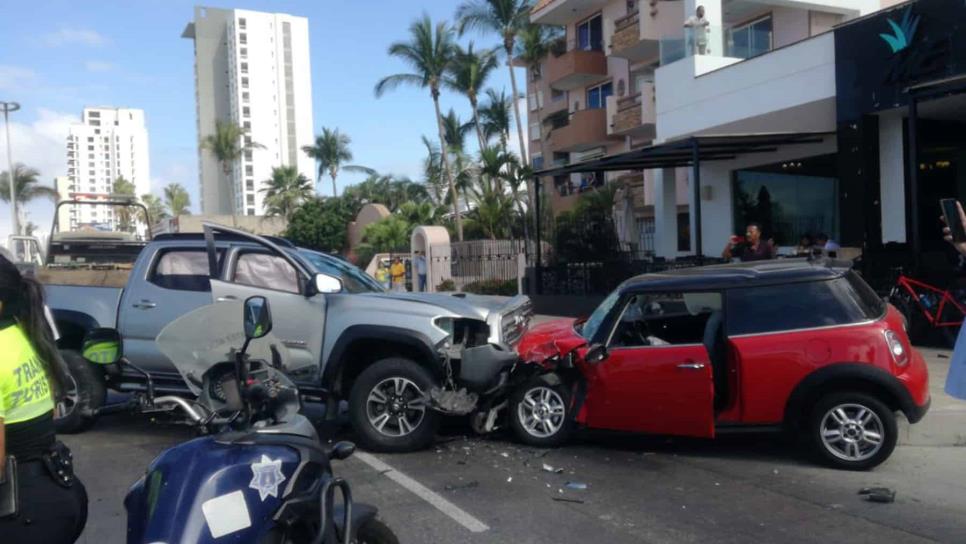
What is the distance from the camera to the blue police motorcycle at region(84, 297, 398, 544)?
282 cm

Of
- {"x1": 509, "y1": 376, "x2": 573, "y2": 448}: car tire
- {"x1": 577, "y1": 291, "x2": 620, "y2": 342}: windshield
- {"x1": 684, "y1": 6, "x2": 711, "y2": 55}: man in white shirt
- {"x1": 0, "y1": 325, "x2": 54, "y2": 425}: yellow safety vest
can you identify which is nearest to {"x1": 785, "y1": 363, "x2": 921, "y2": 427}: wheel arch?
{"x1": 577, "y1": 291, "x2": 620, "y2": 342}: windshield

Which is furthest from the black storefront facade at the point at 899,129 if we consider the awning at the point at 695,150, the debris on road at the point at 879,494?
the debris on road at the point at 879,494

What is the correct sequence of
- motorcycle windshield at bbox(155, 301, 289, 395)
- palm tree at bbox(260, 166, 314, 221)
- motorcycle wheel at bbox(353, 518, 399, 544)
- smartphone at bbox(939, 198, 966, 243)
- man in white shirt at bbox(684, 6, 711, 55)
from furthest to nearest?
1. palm tree at bbox(260, 166, 314, 221)
2. man in white shirt at bbox(684, 6, 711, 55)
3. smartphone at bbox(939, 198, 966, 243)
4. motorcycle windshield at bbox(155, 301, 289, 395)
5. motorcycle wheel at bbox(353, 518, 399, 544)

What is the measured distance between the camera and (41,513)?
2.84 metres

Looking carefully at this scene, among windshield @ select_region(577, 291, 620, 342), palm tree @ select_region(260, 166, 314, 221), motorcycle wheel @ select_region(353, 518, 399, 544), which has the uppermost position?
palm tree @ select_region(260, 166, 314, 221)

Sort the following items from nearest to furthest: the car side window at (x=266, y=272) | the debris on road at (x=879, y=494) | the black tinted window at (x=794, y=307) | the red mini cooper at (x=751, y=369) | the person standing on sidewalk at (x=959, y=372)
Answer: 1. the person standing on sidewalk at (x=959, y=372)
2. the debris on road at (x=879, y=494)
3. the red mini cooper at (x=751, y=369)
4. the black tinted window at (x=794, y=307)
5. the car side window at (x=266, y=272)

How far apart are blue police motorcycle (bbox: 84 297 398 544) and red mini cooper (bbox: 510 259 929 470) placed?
3729mm

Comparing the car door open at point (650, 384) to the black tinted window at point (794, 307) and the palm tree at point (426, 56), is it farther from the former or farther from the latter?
the palm tree at point (426, 56)

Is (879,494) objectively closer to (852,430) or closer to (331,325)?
(852,430)

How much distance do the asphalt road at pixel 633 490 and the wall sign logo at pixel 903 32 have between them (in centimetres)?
800

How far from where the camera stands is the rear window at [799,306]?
6.64 m

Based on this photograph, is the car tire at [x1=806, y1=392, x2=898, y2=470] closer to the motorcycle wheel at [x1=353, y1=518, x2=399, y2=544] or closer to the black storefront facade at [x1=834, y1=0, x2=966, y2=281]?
the motorcycle wheel at [x1=353, y1=518, x2=399, y2=544]

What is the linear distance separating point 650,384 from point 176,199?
9071 centimetres

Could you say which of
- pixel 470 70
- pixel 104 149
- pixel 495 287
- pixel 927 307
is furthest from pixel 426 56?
pixel 104 149
